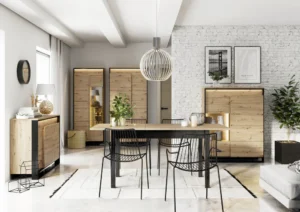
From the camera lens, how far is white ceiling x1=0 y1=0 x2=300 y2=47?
17.6ft

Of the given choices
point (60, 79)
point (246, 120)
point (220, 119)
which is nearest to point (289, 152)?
point (246, 120)

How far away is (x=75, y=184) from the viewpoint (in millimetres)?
4934

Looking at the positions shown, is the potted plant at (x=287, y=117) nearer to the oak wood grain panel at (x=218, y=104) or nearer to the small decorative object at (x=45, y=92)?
the oak wood grain panel at (x=218, y=104)

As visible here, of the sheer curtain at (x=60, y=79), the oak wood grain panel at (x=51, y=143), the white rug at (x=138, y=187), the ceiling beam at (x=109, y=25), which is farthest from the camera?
the sheer curtain at (x=60, y=79)

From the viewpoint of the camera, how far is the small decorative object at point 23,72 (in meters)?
5.66

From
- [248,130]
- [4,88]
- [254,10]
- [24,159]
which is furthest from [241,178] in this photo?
[4,88]

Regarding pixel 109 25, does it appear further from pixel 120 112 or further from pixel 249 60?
pixel 249 60

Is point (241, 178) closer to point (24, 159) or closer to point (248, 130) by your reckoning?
point (248, 130)

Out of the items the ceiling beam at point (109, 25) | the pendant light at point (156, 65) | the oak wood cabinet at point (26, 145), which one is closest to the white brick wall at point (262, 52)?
the ceiling beam at point (109, 25)

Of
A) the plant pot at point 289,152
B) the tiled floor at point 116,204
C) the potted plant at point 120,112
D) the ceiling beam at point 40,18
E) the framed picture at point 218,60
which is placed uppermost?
the ceiling beam at point 40,18

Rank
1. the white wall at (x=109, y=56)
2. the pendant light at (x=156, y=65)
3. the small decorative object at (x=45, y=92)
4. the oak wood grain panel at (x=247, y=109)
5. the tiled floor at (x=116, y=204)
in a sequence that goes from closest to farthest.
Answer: the tiled floor at (x=116, y=204) → the pendant light at (x=156, y=65) → the small decorative object at (x=45, y=92) → the oak wood grain panel at (x=247, y=109) → the white wall at (x=109, y=56)

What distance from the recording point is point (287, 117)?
21.7ft

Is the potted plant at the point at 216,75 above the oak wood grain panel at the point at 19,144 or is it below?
above

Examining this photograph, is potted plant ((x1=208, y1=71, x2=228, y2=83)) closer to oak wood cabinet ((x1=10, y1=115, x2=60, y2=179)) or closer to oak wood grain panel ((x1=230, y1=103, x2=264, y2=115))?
oak wood grain panel ((x1=230, y1=103, x2=264, y2=115))
